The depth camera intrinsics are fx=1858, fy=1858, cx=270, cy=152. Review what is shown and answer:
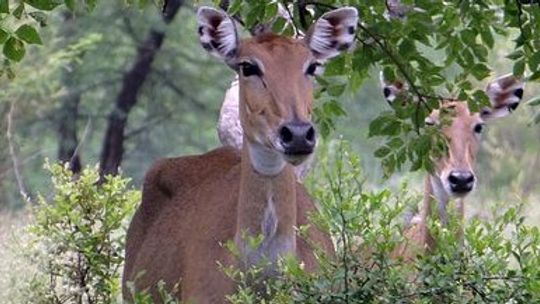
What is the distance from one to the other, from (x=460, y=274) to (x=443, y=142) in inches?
89.9

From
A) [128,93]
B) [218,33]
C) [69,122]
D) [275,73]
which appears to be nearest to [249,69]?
[275,73]

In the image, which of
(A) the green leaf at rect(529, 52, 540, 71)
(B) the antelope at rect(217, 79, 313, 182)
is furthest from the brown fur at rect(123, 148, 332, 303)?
(A) the green leaf at rect(529, 52, 540, 71)

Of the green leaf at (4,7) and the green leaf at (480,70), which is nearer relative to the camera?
the green leaf at (4,7)

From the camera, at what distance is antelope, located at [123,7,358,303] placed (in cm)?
804

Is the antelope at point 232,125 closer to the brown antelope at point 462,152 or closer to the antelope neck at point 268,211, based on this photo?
the brown antelope at point 462,152

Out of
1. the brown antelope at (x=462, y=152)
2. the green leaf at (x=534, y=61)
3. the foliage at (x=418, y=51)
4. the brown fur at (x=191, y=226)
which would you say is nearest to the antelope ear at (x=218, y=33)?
the foliage at (x=418, y=51)

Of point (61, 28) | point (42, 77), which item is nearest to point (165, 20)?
point (61, 28)

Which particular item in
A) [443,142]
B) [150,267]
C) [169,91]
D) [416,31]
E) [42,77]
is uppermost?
[416,31]

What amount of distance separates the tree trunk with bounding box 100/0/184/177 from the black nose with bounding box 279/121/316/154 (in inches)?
639

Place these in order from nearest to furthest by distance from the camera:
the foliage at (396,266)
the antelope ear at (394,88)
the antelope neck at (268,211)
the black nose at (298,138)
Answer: the foliage at (396,266) → the black nose at (298,138) → the antelope neck at (268,211) → the antelope ear at (394,88)

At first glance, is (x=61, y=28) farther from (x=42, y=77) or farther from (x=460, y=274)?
(x=460, y=274)

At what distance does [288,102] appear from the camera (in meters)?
8.05

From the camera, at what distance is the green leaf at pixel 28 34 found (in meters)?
7.30

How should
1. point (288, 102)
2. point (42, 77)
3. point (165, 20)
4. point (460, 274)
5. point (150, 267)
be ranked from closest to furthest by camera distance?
1. point (460, 274)
2. point (288, 102)
3. point (150, 267)
4. point (42, 77)
5. point (165, 20)
